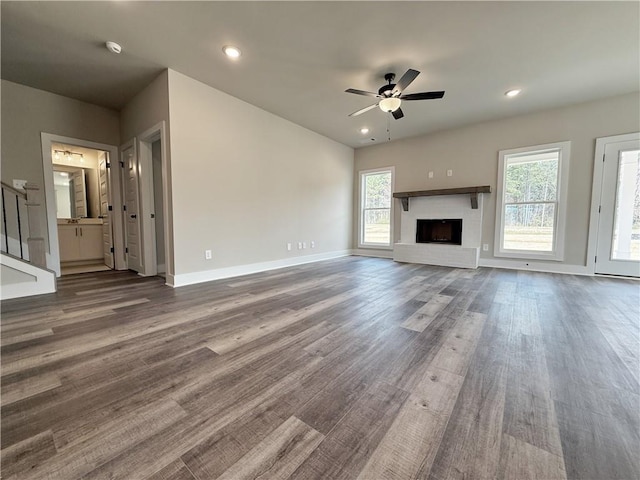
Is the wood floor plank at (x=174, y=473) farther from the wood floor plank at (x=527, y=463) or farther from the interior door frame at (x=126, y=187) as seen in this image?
the interior door frame at (x=126, y=187)

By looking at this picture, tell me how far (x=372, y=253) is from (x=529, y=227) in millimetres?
3085

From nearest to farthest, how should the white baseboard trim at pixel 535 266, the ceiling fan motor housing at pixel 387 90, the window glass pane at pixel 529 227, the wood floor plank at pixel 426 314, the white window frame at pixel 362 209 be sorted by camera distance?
the wood floor plank at pixel 426 314
the ceiling fan motor housing at pixel 387 90
the white baseboard trim at pixel 535 266
the window glass pane at pixel 529 227
the white window frame at pixel 362 209

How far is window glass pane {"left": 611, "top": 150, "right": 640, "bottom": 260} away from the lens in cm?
369

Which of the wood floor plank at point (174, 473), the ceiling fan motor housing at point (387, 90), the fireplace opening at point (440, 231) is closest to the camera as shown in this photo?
the wood floor plank at point (174, 473)

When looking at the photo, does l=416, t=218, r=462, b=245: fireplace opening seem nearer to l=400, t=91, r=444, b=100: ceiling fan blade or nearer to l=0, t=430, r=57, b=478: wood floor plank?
l=400, t=91, r=444, b=100: ceiling fan blade

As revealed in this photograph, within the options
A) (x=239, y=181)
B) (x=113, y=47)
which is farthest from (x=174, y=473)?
(x=113, y=47)

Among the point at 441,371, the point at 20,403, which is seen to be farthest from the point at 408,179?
the point at 20,403

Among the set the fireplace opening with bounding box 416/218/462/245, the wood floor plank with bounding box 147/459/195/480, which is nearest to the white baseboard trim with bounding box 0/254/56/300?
the wood floor plank with bounding box 147/459/195/480

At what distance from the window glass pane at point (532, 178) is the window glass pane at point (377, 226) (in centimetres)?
238

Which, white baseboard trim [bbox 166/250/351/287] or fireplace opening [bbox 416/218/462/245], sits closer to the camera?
white baseboard trim [bbox 166/250/351/287]

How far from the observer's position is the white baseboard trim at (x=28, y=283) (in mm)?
Result: 2631

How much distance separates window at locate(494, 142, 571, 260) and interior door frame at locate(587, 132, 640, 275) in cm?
32

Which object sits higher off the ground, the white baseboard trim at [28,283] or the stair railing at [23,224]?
the stair railing at [23,224]

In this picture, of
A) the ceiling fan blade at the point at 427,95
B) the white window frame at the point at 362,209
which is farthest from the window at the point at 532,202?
the ceiling fan blade at the point at 427,95
